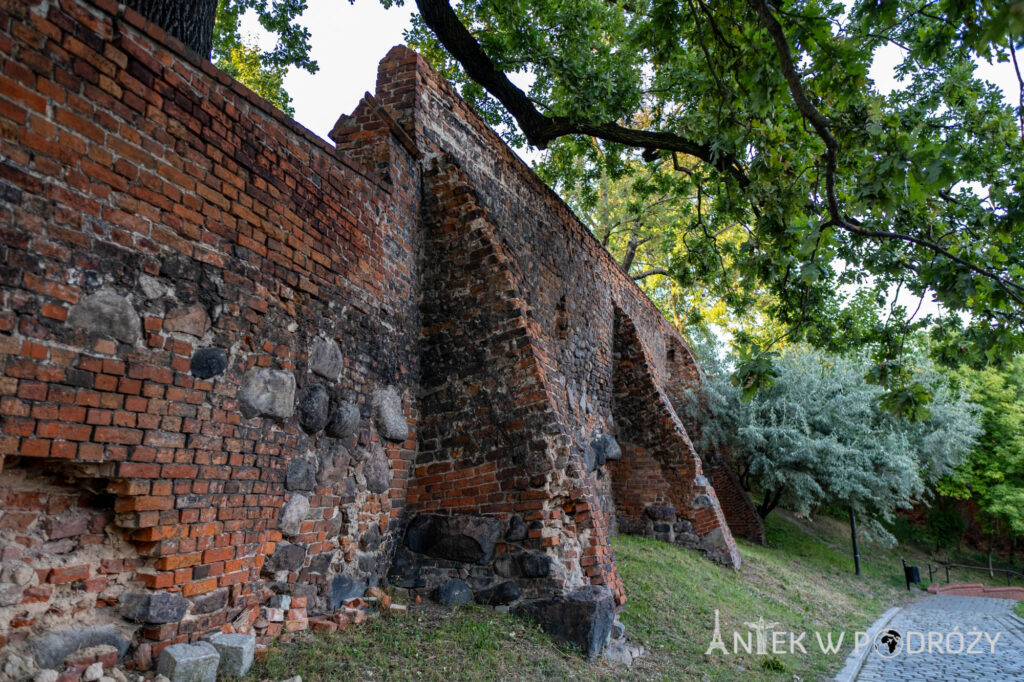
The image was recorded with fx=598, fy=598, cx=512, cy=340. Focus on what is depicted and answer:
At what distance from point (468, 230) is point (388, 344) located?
4.96ft

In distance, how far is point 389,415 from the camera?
212 inches

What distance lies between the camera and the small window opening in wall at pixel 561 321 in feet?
28.5

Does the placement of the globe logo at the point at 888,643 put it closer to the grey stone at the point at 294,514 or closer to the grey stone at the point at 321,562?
the grey stone at the point at 321,562

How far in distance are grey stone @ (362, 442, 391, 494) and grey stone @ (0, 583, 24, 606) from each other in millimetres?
2521

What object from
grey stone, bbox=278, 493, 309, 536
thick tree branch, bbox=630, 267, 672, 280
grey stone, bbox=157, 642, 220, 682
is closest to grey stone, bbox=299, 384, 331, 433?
grey stone, bbox=278, 493, 309, 536

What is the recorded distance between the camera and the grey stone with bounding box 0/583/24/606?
2703mm

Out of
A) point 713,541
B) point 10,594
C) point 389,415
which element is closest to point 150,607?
point 10,594

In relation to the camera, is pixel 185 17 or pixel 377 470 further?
pixel 377 470

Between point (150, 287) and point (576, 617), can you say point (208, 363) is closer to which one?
point (150, 287)

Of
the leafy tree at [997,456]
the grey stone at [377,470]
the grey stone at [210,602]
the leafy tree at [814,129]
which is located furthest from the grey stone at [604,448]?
the leafy tree at [997,456]

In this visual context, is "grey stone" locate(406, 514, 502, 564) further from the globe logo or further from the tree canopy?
the globe logo

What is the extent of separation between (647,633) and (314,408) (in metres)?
3.91

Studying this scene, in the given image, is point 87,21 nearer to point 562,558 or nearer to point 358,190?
point 358,190

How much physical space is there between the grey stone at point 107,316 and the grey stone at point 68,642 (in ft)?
4.78
